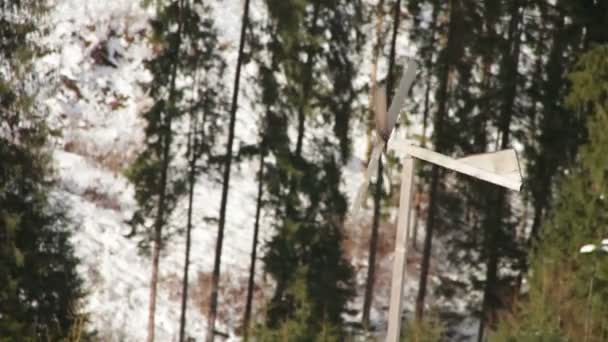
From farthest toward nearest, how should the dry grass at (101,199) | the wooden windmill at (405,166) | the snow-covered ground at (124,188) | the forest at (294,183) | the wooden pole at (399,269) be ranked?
the dry grass at (101,199) → the snow-covered ground at (124,188) → the forest at (294,183) → the wooden pole at (399,269) → the wooden windmill at (405,166)

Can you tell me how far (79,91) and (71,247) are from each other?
8.31 meters

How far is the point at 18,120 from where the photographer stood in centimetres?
1977

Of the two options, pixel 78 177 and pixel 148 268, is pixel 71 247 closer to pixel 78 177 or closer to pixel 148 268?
pixel 148 268

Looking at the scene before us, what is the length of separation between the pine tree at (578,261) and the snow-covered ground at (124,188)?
692cm

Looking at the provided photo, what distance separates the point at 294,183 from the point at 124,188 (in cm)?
655

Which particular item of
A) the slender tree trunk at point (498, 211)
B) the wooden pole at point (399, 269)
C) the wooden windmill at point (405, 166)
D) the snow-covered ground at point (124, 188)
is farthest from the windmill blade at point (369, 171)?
the slender tree trunk at point (498, 211)

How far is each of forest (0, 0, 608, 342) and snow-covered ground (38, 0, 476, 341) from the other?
74 mm

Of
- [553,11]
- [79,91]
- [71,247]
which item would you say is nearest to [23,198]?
[71,247]

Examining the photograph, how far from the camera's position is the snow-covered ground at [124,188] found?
22.3 m

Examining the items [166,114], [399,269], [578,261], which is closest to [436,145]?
[578,261]

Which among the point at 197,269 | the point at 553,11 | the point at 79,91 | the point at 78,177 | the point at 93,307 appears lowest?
the point at 93,307

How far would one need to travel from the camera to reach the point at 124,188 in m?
24.5

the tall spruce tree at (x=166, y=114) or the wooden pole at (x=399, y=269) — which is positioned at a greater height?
the tall spruce tree at (x=166, y=114)

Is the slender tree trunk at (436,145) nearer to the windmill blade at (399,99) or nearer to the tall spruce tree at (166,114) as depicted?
the tall spruce tree at (166,114)
